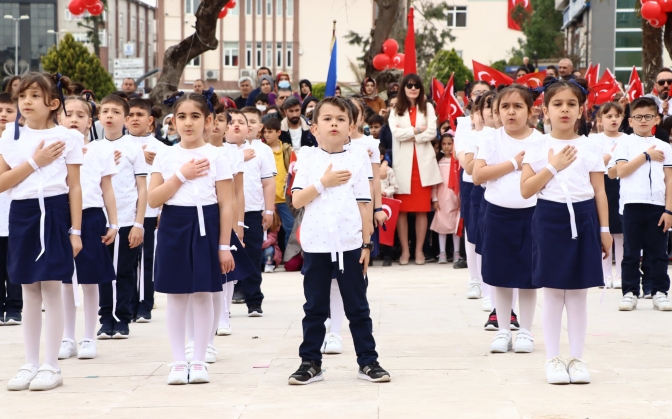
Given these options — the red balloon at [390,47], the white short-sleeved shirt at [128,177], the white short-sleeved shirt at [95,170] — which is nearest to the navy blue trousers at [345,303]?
the white short-sleeved shirt at [95,170]

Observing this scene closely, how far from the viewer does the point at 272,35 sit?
227 ft

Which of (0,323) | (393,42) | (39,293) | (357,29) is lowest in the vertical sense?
(0,323)

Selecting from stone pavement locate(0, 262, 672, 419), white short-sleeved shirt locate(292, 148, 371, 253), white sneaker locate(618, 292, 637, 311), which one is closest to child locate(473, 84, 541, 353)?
stone pavement locate(0, 262, 672, 419)

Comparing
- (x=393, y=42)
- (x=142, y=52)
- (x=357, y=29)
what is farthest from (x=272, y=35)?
(x=393, y=42)

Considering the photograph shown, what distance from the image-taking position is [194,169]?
20.0 feet

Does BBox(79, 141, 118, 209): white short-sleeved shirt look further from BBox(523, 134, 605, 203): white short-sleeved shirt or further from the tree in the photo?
the tree

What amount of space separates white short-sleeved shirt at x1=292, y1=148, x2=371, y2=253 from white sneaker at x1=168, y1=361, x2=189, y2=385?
40.2 inches

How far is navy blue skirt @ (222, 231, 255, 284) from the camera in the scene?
6.71 metres

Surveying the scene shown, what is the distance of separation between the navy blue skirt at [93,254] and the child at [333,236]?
1772mm

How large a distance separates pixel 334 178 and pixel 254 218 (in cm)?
341

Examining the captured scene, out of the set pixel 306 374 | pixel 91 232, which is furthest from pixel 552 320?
pixel 91 232

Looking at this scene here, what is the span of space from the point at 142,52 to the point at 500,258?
91294 mm

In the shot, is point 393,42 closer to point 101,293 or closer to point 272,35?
point 101,293

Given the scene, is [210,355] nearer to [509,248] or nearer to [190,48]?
[509,248]
